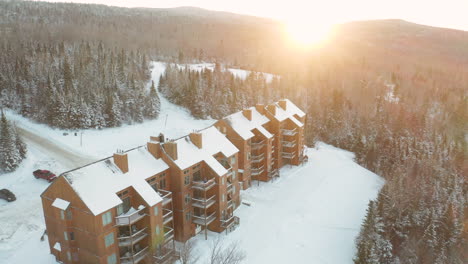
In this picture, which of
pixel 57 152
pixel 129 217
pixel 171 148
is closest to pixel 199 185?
pixel 171 148

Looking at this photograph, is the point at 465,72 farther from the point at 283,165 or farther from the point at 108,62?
the point at 108,62

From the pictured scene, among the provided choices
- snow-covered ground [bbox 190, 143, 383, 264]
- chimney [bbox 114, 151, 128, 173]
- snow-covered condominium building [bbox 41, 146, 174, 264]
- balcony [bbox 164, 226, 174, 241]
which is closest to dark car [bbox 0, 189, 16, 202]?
snow-covered condominium building [bbox 41, 146, 174, 264]

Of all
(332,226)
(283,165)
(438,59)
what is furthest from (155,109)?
(438,59)

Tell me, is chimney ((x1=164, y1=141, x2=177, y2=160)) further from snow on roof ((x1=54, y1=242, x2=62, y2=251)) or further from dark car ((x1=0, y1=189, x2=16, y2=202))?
dark car ((x1=0, y1=189, x2=16, y2=202))

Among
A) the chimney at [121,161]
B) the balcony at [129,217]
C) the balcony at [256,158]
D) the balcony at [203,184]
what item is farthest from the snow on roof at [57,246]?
the balcony at [256,158]

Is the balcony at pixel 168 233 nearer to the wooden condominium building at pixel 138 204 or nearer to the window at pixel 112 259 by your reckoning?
the wooden condominium building at pixel 138 204

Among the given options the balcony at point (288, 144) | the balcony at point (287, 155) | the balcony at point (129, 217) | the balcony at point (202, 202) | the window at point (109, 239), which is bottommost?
the balcony at point (287, 155)
